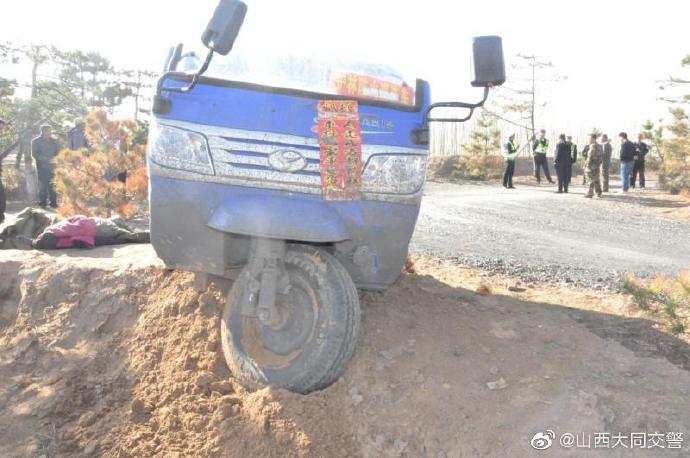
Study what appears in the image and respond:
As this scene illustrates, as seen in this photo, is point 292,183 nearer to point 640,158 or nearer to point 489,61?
point 489,61

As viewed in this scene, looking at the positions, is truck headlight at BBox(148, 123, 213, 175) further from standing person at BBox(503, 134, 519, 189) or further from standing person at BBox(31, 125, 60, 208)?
standing person at BBox(503, 134, 519, 189)

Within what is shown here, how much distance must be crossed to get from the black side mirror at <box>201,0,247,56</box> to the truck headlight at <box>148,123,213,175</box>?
2.06ft

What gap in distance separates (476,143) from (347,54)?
21.3 m

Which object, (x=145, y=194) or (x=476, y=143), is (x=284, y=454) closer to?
(x=145, y=194)

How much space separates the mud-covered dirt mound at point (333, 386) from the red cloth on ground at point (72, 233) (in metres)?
0.60

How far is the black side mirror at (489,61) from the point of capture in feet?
10.9

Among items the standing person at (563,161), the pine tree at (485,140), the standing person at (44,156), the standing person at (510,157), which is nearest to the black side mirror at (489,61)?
the standing person at (44,156)

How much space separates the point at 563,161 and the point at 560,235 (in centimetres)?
796

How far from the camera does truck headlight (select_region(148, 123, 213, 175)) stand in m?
3.42

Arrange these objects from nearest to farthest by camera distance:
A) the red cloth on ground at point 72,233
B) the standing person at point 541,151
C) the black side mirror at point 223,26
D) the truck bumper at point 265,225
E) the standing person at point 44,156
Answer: the black side mirror at point 223,26 → the truck bumper at point 265,225 → the red cloth on ground at point 72,233 → the standing person at point 44,156 → the standing person at point 541,151

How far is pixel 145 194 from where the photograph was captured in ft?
31.0

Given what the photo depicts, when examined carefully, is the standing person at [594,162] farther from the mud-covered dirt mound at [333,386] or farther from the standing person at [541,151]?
the mud-covered dirt mound at [333,386]

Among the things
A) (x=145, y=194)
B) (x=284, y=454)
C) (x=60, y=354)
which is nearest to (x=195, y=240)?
(x=284, y=454)

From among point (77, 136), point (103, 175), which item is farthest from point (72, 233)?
point (77, 136)
